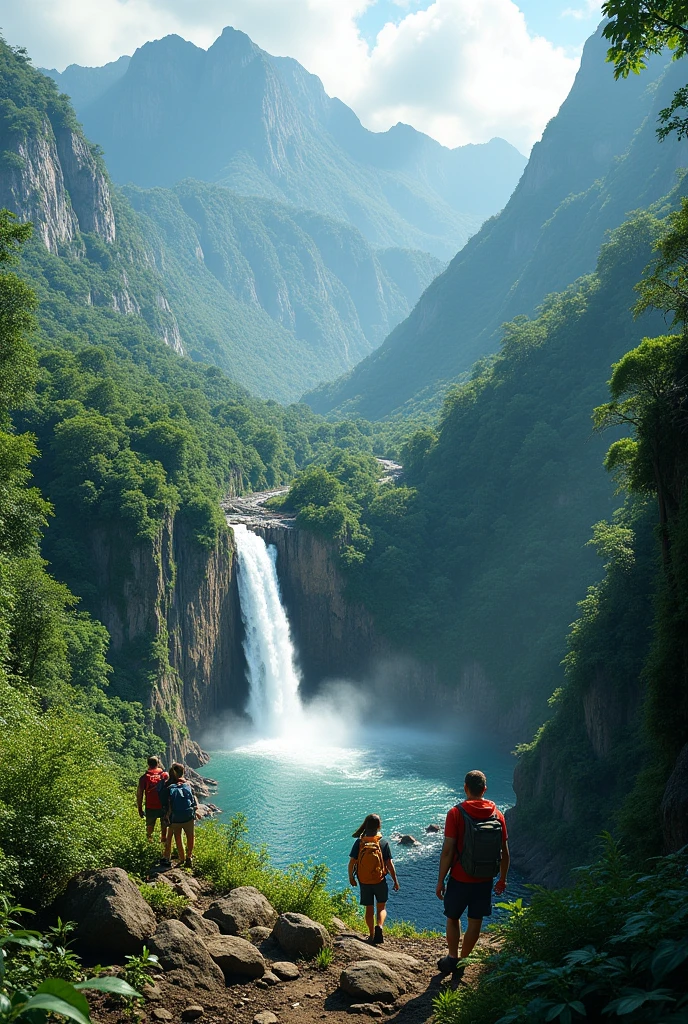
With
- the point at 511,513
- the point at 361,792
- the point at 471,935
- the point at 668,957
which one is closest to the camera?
the point at 668,957

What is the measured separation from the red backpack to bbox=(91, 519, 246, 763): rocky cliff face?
2894cm

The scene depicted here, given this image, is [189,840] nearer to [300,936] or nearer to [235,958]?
[300,936]

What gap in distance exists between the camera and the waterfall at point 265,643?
49.3 metres

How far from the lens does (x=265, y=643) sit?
50.8 metres

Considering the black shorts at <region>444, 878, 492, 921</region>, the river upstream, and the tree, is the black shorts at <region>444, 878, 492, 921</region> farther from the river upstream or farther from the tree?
the river upstream

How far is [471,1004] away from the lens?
556 cm

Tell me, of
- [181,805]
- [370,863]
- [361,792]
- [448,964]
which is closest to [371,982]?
[448,964]

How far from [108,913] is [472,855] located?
3719mm

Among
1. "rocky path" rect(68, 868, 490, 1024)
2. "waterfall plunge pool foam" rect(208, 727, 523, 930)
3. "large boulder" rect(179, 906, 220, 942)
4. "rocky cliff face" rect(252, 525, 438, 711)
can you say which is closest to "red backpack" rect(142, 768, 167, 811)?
"rocky path" rect(68, 868, 490, 1024)

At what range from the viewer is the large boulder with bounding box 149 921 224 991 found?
7883 millimetres

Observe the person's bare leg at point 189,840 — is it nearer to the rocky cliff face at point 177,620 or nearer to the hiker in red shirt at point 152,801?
the hiker in red shirt at point 152,801

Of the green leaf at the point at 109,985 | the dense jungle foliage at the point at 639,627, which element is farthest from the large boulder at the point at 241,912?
the dense jungle foliage at the point at 639,627

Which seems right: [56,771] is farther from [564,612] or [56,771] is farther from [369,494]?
[369,494]

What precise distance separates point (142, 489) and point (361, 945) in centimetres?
3736
